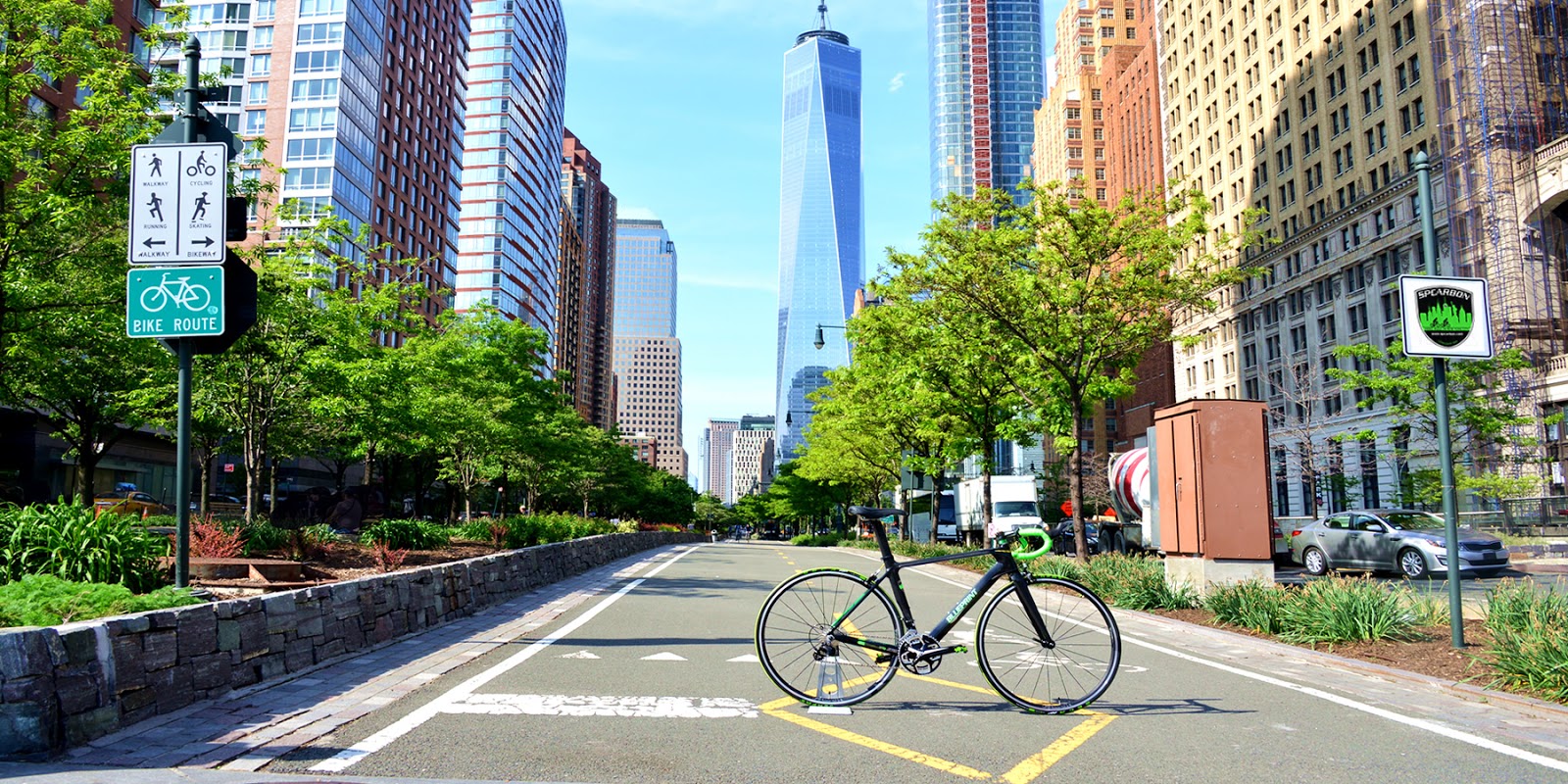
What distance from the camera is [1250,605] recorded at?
1150 centimetres

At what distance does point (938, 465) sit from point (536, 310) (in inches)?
4226

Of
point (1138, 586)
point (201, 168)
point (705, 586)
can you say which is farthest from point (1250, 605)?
point (201, 168)

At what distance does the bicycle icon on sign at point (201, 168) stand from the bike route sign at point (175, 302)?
A: 773 millimetres

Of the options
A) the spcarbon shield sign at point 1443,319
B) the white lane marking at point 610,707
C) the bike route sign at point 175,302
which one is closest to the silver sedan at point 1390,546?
the spcarbon shield sign at point 1443,319

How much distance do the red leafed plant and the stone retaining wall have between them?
2455 mm

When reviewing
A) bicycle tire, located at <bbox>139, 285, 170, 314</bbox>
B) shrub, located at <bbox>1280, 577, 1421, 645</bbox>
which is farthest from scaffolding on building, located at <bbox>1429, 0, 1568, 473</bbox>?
bicycle tire, located at <bbox>139, 285, 170, 314</bbox>

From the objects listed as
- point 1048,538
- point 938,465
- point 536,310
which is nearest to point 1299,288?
point 938,465

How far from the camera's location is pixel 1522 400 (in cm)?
4469

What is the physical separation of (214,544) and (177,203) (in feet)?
17.4

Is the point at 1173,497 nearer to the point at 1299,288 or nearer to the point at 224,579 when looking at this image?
the point at 224,579

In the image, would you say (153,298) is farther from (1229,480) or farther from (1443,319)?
(1229,480)

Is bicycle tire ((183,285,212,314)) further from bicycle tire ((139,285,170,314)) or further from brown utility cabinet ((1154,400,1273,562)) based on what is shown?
brown utility cabinet ((1154,400,1273,562))

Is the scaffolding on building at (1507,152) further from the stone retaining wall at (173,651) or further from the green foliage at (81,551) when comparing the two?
the green foliage at (81,551)

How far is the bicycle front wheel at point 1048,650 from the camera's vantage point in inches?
257
